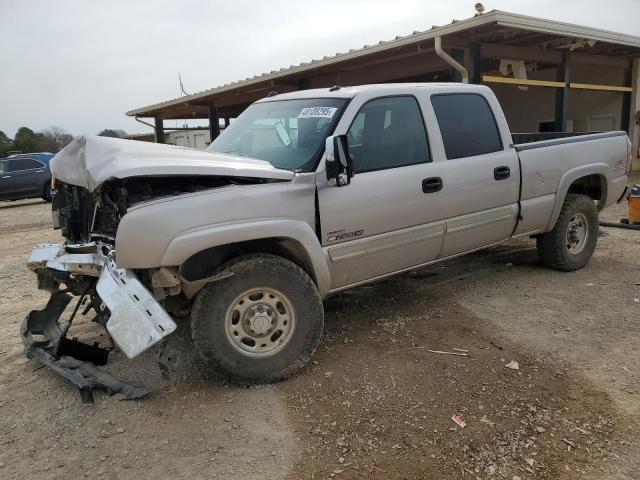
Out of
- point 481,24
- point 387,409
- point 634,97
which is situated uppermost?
point 481,24

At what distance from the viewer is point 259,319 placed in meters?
3.42

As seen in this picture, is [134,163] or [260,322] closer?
[134,163]

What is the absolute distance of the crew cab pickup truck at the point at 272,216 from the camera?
3.13 metres

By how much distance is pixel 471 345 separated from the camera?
13.1 feet

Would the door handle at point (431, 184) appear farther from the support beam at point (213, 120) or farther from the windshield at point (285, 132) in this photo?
the support beam at point (213, 120)

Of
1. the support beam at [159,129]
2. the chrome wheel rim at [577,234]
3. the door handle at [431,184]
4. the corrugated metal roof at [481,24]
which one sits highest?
the corrugated metal roof at [481,24]

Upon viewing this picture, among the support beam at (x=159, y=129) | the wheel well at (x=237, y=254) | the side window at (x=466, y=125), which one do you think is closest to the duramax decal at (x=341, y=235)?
the wheel well at (x=237, y=254)

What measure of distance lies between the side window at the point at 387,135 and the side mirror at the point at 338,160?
28 cm

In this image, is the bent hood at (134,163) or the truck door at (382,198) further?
the truck door at (382,198)

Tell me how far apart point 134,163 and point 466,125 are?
9.65 feet

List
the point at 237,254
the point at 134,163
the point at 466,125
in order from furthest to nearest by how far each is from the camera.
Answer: the point at 466,125 < the point at 237,254 < the point at 134,163

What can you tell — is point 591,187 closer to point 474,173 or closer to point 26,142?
point 474,173

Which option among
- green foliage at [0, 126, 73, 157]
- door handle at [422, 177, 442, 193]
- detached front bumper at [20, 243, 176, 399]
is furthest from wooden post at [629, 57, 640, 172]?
green foliage at [0, 126, 73, 157]

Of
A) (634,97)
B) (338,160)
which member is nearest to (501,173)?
(338,160)
